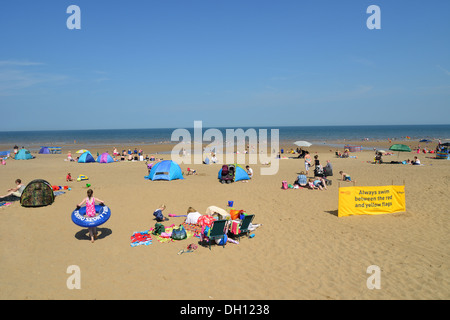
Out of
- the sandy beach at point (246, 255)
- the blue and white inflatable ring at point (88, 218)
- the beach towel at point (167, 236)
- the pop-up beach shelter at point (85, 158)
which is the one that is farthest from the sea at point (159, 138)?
the beach towel at point (167, 236)

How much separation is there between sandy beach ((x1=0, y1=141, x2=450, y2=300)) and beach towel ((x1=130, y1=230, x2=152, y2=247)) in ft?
0.59

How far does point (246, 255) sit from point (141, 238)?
321 cm

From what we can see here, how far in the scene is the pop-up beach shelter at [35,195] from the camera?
1138cm

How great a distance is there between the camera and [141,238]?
27.1 feet

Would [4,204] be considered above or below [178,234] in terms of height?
above

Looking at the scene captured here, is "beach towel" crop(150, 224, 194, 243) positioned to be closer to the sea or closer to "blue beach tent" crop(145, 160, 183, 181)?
"blue beach tent" crop(145, 160, 183, 181)

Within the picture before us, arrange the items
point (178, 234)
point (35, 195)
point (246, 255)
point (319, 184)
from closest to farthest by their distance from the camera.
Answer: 1. point (246, 255)
2. point (178, 234)
3. point (35, 195)
4. point (319, 184)

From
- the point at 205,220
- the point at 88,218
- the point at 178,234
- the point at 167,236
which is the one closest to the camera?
the point at 88,218

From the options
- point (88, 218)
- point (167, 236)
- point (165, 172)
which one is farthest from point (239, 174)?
point (88, 218)

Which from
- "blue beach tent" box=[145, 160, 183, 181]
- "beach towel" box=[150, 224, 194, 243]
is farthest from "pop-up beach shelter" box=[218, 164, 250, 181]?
"beach towel" box=[150, 224, 194, 243]

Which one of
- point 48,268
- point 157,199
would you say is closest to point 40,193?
point 157,199

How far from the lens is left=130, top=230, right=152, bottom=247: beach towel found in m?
7.97

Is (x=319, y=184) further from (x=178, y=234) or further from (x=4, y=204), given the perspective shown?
(x=4, y=204)

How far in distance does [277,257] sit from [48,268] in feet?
18.3
